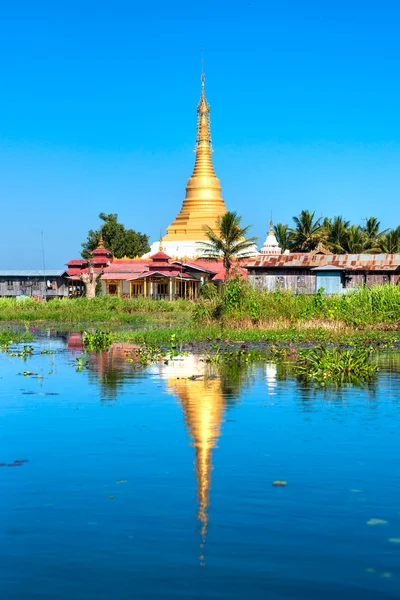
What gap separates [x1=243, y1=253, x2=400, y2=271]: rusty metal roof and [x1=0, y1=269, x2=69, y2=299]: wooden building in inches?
702

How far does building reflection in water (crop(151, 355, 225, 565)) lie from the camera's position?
360 inches

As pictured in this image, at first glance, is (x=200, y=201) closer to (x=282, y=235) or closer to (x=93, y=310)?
(x=282, y=235)

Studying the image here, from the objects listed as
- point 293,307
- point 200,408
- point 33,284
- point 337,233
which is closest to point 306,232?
point 337,233

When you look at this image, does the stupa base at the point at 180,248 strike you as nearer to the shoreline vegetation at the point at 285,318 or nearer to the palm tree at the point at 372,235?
the palm tree at the point at 372,235

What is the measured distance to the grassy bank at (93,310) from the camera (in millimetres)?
40500

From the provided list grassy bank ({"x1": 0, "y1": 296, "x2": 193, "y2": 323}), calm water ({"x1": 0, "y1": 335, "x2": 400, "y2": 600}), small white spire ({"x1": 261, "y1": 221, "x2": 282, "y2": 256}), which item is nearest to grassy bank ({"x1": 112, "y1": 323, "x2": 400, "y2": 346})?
grassy bank ({"x1": 0, "y1": 296, "x2": 193, "y2": 323})

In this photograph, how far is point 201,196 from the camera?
7169cm

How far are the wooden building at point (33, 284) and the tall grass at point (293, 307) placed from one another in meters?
31.2

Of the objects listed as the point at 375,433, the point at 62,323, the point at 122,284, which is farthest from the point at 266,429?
the point at 122,284

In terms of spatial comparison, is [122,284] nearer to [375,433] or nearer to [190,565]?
[375,433]

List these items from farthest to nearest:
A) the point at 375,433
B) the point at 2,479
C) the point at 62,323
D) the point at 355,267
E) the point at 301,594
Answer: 1. the point at 355,267
2. the point at 62,323
3. the point at 375,433
4. the point at 2,479
5. the point at 301,594

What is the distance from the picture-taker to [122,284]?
58.5 metres

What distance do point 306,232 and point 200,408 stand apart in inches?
1946

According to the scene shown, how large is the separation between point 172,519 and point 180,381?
31.7 feet
